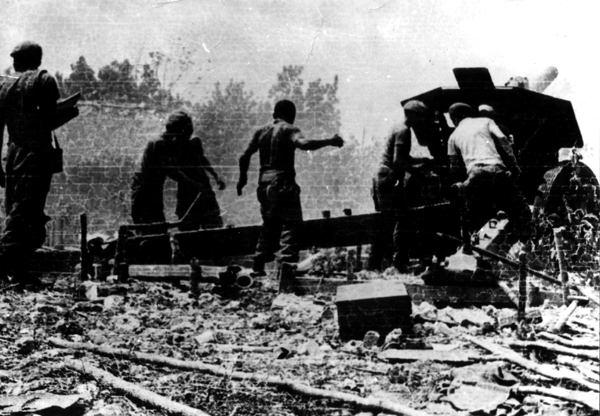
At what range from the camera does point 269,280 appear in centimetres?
625

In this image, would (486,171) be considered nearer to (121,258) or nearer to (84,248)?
(121,258)

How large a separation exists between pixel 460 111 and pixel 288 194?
1731 millimetres

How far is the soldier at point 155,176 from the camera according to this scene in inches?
249

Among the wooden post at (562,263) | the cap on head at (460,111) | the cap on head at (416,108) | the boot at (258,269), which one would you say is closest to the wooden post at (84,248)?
the boot at (258,269)

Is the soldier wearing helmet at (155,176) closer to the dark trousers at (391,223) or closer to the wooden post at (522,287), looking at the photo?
the dark trousers at (391,223)

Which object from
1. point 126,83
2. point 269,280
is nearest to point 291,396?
point 269,280

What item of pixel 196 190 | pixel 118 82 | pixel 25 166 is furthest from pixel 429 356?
pixel 25 166

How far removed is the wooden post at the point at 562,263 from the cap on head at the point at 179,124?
3.39 metres

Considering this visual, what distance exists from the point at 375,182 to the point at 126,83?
240 centimetres

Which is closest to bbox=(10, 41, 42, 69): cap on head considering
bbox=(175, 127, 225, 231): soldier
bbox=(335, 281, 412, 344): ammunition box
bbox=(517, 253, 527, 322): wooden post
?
bbox=(175, 127, 225, 231): soldier

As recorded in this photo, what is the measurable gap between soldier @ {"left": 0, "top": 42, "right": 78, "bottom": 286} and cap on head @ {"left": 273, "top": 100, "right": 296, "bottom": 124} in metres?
1.83

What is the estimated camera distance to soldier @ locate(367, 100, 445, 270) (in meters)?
6.16

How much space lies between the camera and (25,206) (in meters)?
6.24

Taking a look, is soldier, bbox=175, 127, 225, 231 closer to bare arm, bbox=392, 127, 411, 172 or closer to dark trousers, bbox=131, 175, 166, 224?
dark trousers, bbox=131, 175, 166, 224
